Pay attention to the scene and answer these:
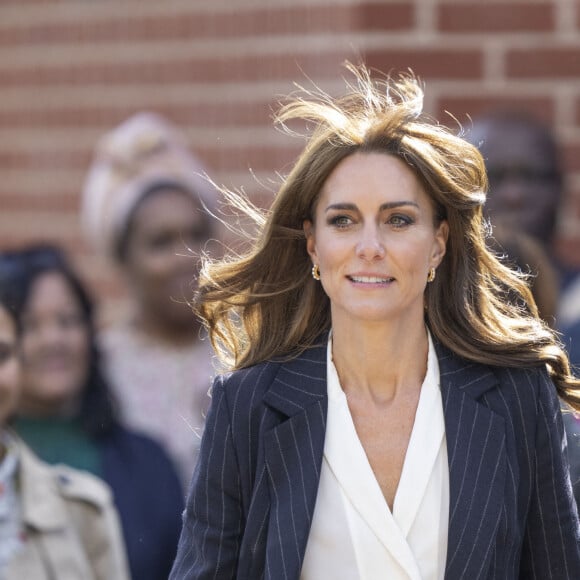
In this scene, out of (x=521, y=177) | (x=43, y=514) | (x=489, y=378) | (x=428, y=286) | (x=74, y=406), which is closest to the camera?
(x=489, y=378)

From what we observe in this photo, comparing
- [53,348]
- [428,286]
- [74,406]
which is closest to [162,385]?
[74,406]

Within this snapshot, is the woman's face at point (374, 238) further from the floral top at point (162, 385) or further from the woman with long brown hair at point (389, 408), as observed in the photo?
the floral top at point (162, 385)

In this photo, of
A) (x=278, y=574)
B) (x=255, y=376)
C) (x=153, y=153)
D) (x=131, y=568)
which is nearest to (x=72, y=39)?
(x=153, y=153)

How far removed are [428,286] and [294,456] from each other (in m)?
0.49

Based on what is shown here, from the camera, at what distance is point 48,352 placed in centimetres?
516

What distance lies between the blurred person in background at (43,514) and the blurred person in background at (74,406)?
0.46 ft

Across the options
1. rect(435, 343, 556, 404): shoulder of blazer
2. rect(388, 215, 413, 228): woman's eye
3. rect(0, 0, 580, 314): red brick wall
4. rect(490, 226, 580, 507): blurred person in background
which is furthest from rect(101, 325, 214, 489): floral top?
rect(388, 215, 413, 228): woman's eye

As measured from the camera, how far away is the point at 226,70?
17.9ft

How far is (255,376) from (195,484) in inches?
10.0

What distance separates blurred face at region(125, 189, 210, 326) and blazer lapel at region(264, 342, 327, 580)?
225cm

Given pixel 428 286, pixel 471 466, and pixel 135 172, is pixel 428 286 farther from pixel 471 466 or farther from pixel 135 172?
pixel 135 172

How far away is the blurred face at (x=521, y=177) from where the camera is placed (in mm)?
5047

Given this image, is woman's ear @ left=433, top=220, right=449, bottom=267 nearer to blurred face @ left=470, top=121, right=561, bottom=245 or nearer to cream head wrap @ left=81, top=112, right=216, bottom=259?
blurred face @ left=470, top=121, right=561, bottom=245

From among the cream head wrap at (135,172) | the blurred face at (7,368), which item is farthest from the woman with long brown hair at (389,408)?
the cream head wrap at (135,172)
